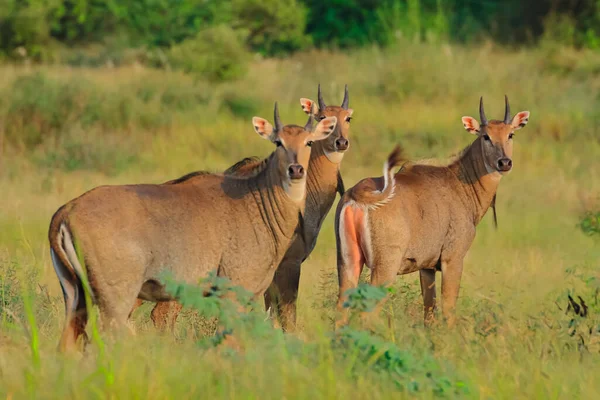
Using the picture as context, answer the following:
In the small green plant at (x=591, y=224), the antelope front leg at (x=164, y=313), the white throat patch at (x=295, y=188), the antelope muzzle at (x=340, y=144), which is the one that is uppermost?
the white throat patch at (x=295, y=188)

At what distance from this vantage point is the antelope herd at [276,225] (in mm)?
6867

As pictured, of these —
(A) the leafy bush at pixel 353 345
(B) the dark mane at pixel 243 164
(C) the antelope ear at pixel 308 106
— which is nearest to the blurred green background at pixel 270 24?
(C) the antelope ear at pixel 308 106

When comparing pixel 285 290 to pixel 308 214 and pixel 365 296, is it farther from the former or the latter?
pixel 365 296

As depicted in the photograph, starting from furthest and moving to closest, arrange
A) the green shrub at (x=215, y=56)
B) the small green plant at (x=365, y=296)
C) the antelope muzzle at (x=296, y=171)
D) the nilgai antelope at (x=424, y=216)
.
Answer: the green shrub at (x=215, y=56)
the nilgai antelope at (x=424, y=216)
the antelope muzzle at (x=296, y=171)
the small green plant at (x=365, y=296)

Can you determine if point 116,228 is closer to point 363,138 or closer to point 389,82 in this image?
point 363,138

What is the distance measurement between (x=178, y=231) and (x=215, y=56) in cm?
1702

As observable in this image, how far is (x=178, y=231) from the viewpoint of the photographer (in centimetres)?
739

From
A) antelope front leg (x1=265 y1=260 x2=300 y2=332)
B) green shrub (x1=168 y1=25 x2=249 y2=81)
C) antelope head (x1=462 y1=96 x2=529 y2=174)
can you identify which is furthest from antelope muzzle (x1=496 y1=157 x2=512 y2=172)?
green shrub (x1=168 y1=25 x2=249 y2=81)

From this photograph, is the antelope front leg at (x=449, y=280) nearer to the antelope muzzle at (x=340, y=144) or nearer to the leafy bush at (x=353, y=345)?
the antelope muzzle at (x=340, y=144)

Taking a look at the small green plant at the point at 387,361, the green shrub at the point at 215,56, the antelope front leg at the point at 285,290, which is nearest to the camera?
the small green plant at the point at 387,361

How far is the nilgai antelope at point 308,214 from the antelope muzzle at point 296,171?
0.53 m

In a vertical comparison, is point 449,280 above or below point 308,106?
below

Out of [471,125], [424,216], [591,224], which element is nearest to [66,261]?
[424,216]

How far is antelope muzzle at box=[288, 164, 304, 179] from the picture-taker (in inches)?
312
